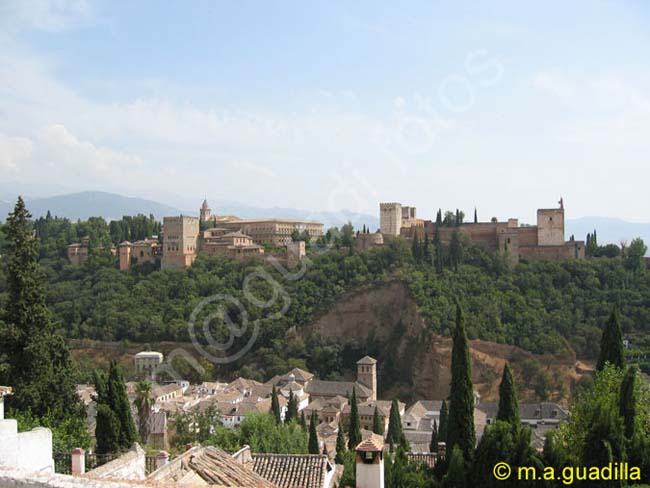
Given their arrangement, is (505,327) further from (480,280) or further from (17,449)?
(17,449)

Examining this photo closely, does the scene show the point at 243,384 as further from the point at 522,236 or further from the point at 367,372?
the point at 522,236

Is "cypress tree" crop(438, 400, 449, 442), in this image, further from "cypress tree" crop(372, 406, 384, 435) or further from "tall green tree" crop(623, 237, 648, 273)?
"tall green tree" crop(623, 237, 648, 273)

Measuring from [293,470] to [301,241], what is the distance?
51.7 metres

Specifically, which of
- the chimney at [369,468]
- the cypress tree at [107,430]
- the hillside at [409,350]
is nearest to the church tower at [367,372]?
the hillside at [409,350]

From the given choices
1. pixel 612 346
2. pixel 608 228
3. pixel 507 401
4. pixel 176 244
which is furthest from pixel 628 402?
pixel 608 228

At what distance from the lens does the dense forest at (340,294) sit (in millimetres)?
50156

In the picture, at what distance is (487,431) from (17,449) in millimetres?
9102

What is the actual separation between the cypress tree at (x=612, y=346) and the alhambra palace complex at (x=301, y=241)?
1498 inches

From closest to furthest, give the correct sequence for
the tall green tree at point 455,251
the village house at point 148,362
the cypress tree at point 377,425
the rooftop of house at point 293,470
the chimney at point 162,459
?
the chimney at point 162,459 < the rooftop of house at point 293,470 < the cypress tree at point 377,425 < the village house at point 148,362 < the tall green tree at point 455,251

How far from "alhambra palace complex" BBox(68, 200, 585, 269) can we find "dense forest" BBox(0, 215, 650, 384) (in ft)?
5.24

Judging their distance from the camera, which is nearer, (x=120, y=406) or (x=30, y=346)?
(x=30, y=346)

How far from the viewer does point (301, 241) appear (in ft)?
211

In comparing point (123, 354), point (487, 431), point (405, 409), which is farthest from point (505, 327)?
point (487, 431)

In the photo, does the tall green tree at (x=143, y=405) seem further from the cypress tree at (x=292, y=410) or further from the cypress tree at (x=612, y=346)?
the cypress tree at (x=612, y=346)
